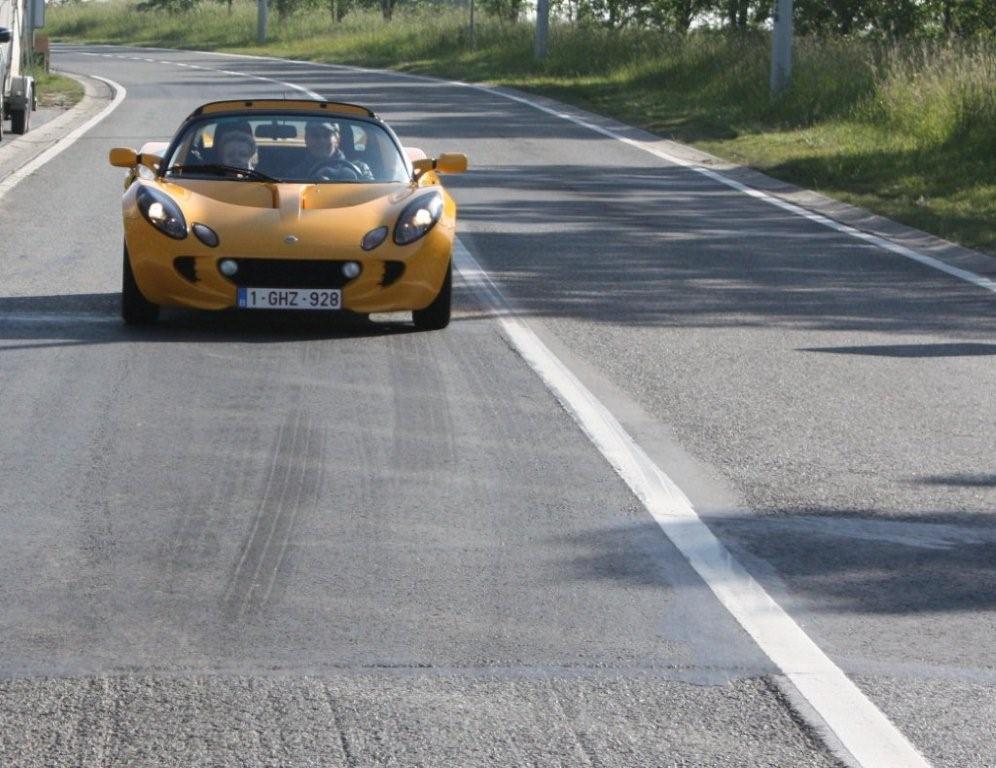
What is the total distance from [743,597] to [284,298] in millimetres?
5006

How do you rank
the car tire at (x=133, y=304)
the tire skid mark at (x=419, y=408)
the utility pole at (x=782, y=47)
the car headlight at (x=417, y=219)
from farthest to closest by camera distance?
1. the utility pole at (x=782, y=47)
2. the car headlight at (x=417, y=219)
3. the car tire at (x=133, y=304)
4. the tire skid mark at (x=419, y=408)

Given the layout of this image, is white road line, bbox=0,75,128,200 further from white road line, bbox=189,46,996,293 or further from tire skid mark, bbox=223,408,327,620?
tire skid mark, bbox=223,408,327,620

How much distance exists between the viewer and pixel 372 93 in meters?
34.5

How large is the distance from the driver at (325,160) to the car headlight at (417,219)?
66cm

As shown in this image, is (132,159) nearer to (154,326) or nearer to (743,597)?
(154,326)

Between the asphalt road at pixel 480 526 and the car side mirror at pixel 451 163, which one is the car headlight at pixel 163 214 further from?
the car side mirror at pixel 451 163

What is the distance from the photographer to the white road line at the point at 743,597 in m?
4.60

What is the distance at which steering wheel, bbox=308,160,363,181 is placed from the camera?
11250 millimetres

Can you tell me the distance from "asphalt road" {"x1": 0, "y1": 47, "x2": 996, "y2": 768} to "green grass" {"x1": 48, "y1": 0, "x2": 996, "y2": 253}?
6528 millimetres

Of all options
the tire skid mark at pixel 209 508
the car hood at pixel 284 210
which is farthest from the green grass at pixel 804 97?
the tire skid mark at pixel 209 508

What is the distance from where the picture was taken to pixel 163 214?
10.4 meters

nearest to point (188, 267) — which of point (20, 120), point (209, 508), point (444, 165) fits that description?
point (444, 165)

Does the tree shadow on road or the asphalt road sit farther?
the tree shadow on road

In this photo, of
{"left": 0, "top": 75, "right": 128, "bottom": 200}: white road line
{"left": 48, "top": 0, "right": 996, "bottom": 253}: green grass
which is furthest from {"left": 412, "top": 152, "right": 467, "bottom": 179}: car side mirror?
{"left": 0, "top": 75, "right": 128, "bottom": 200}: white road line
